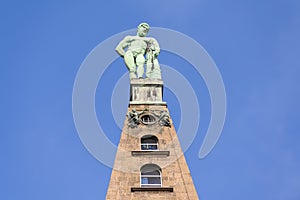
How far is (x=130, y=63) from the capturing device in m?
61.7

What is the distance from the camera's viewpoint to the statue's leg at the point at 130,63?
60.8 m

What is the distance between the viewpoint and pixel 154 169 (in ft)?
174

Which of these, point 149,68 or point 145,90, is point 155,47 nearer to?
point 149,68

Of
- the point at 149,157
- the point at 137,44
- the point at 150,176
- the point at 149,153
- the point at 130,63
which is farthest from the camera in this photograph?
the point at 137,44

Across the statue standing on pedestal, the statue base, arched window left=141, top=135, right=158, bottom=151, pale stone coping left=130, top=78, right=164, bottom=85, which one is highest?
the statue standing on pedestal

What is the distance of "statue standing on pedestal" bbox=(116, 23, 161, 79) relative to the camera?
60.8 metres

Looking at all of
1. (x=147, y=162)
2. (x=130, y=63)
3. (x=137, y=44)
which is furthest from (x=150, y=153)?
(x=137, y=44)

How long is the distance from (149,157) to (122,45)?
11.8 meters

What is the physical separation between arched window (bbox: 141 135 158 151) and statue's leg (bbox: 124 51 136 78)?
→ 6106mm

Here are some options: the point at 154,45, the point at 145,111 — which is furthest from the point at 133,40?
the point at 145,111

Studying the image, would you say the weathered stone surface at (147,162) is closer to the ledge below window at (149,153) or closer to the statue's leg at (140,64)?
the ledge below window at (149,153)

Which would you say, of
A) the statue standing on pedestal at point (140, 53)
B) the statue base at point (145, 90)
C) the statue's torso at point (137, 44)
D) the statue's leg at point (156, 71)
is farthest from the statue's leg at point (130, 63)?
the statue's leg at point (156, 71)

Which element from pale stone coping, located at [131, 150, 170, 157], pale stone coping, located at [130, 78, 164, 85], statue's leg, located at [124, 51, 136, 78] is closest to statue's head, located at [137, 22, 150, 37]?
statue's leg, located at [124, 51, 136, 78]

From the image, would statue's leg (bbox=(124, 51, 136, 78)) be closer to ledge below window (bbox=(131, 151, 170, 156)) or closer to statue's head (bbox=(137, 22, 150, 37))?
statue's head (bbox=(137, 22, 150, 37))
